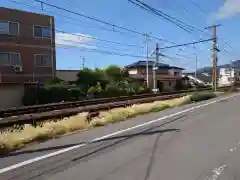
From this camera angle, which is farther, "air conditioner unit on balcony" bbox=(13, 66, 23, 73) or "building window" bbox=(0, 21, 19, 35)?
"air conditioner unit on balcony" bbox=(13, 66, 23, 73)

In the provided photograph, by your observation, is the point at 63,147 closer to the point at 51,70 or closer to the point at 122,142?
the point at 122,142

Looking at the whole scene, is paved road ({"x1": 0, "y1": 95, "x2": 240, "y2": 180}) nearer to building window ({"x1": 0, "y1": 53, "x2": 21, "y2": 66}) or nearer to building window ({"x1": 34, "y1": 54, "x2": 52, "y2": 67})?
building window ({"x1": 0, "y1": 53, "x2": 21, "y2": 66})

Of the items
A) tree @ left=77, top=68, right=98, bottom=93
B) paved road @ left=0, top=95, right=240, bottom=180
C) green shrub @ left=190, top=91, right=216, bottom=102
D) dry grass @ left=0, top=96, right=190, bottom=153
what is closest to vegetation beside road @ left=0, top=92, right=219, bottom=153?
dry grass @ left=0, top=96, right=190, bottom=153

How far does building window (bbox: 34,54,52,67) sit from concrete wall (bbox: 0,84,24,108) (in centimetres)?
677

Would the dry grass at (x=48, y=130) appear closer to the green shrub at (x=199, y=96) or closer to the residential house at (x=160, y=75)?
the green shrub at (x=199, y=96)

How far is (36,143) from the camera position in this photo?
966cm

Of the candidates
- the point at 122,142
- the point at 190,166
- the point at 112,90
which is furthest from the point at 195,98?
the point at 190,166

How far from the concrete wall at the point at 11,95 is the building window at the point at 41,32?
28.2 ft

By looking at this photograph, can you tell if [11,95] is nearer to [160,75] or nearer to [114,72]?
[114,72]

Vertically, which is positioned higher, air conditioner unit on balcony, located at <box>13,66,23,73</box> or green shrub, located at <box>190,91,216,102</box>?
air conditioner unit on balcony, located at <box>13,66,23,73</box>

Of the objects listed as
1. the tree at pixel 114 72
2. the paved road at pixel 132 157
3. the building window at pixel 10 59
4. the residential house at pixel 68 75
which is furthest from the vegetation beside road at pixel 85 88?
the paved road at pixel 132 157

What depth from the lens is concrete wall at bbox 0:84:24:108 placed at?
2978 cm

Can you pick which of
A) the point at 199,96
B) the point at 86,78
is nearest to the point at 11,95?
the point at 86,78

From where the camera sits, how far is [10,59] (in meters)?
35.6
